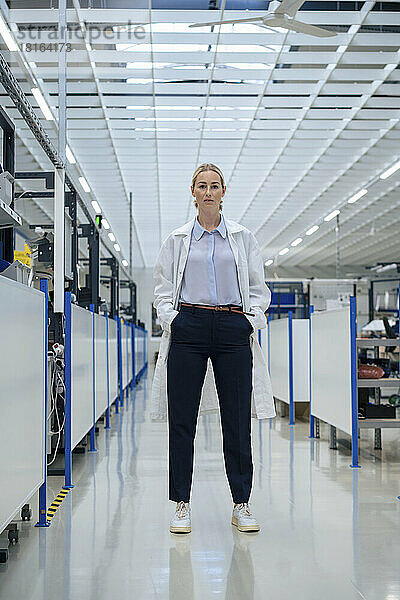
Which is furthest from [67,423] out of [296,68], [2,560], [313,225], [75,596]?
[313,225]

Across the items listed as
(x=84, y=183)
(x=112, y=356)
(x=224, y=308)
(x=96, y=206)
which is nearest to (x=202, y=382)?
(x=224, y=308)

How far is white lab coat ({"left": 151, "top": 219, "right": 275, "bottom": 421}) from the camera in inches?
126

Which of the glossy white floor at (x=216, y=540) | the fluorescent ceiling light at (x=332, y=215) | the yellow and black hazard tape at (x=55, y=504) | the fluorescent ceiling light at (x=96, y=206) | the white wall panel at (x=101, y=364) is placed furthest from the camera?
the fluorescent ceiling light at (x=332, y=215)

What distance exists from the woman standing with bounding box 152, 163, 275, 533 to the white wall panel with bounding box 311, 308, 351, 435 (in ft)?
6.92

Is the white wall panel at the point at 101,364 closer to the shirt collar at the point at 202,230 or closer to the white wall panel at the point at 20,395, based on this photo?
the white wall panel at the point at 20,395

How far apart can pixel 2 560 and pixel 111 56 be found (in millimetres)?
6883

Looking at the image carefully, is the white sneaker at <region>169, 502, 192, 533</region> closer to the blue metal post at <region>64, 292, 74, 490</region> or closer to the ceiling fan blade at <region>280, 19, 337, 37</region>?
the blue metal post at <region>64, 292, 74, 490</region>

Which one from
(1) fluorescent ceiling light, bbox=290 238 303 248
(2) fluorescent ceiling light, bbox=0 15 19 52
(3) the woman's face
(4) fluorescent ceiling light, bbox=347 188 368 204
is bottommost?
(3) the woman's face

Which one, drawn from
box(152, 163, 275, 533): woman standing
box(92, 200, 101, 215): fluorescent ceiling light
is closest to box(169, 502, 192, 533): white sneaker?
box(152, 163, 275, 533): woman standing

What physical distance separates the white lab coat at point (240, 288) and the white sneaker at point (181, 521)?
0.40 metres

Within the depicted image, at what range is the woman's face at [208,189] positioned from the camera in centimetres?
324

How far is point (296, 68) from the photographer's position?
356 inches

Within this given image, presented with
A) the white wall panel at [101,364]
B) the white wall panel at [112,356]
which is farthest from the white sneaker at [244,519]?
the white wall panel at [112,356]

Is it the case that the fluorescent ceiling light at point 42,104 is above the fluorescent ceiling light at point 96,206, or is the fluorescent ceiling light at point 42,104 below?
above
